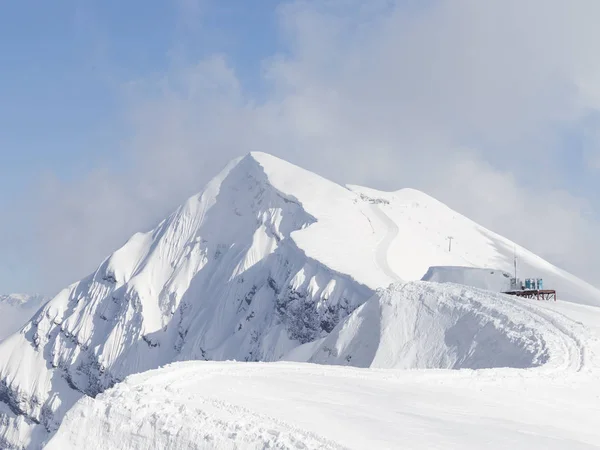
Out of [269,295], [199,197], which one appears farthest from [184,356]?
[199,197]

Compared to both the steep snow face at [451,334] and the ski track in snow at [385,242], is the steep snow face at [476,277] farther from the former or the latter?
the ski track in snow at [385,242]

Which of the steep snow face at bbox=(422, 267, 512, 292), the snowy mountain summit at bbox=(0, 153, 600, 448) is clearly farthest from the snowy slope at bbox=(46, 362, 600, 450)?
the snowy mountain summit at bbox=(0, 153, 600, 448)

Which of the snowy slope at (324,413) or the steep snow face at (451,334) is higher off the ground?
the steep snow face at (451,334)

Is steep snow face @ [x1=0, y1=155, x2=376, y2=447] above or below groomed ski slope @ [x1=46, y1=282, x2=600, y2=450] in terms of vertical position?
above

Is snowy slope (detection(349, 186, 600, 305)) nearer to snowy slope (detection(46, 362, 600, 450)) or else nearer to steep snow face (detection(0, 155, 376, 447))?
steep snow face (detection(0, 155, 376, 447))

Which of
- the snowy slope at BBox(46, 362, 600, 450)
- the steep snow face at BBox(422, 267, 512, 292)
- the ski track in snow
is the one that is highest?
the ski track in snow

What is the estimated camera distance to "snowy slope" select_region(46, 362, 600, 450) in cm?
2216

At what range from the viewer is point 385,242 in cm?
11912

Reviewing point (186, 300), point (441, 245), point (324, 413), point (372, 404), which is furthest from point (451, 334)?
point (186, 300)

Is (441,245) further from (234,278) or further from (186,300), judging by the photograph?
(186,300)

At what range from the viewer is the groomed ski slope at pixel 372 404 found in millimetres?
22406

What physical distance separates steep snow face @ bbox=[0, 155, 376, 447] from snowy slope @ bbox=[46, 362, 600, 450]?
264 ft

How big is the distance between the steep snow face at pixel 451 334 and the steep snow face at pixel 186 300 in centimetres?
5523

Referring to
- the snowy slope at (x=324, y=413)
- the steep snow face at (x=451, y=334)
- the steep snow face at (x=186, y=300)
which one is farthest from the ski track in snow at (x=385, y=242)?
the snowy slope at (x=324, y=413)
